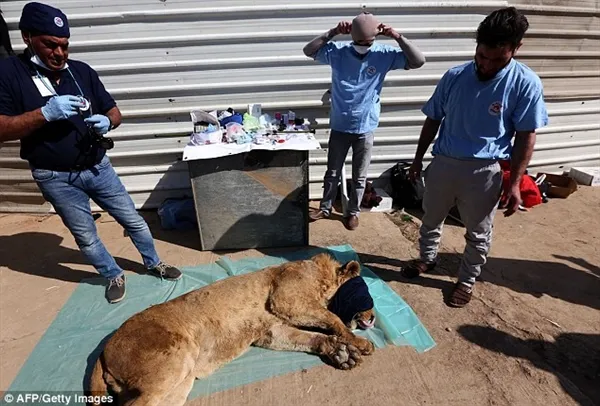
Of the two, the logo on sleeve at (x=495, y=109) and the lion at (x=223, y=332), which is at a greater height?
the logo on sleeve at (x=495, y=109)

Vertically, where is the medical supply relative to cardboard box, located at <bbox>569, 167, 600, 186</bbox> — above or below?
above

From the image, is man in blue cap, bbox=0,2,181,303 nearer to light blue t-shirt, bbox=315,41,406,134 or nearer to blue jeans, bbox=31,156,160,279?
blue jeans, bbox=31,156,160,279

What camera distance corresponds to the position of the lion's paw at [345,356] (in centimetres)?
293

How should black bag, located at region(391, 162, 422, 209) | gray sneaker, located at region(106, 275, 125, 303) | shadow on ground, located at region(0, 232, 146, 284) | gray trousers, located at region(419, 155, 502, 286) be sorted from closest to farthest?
gray trousers, located at region(419, 155, 502, 286) < gray sneaker, located at region(106, 275, 125, 303) < shadow on ground, located at region(0, 232, 146, 284) < black bag, located at region(391, 162, 422, 209)

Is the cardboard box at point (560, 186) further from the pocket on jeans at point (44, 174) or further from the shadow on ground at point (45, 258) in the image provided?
the pocket on jeans at point (44, 174)

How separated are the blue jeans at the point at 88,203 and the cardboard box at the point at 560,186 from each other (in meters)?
6.11

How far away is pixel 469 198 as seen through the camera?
3.25m

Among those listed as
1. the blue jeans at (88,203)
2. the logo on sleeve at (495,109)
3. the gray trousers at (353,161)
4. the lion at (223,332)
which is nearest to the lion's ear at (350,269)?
the lion at (223,332)

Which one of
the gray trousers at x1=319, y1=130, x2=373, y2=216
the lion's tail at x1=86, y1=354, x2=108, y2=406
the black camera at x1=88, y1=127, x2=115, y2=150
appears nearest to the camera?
the lion's tail at x1=86, y1=354, x2=108, y2=406

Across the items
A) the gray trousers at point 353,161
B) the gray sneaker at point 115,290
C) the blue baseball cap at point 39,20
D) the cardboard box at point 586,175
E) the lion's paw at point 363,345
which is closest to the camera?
the blue baseball cap at point 39,20

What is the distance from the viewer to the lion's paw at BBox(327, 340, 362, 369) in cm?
293

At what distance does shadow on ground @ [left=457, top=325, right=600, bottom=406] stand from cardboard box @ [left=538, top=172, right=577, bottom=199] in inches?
128

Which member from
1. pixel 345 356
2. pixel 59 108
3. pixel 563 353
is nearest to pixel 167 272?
pixel 59 108

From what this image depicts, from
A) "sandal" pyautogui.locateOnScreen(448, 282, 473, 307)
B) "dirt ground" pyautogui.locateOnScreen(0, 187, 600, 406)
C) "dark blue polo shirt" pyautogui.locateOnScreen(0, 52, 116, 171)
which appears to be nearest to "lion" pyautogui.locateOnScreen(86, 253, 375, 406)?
"dirt ground" pyautogui.locateOnScreen(0, 187, 600, 406)
